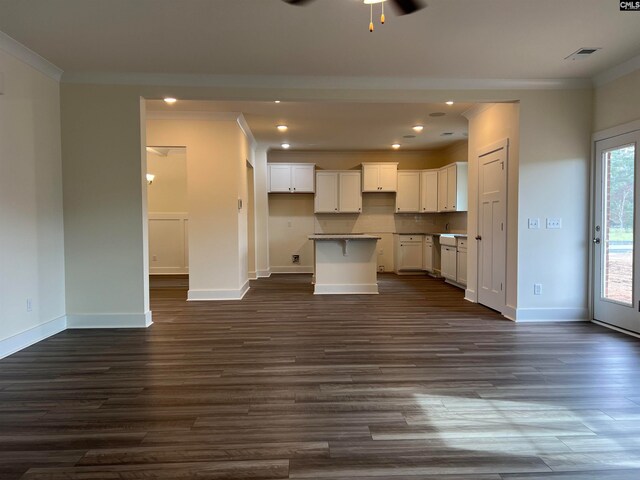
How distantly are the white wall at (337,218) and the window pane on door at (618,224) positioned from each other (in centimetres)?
464

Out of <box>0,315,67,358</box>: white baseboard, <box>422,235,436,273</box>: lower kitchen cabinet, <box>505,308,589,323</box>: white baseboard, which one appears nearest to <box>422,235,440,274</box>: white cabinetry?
<box>422,235,436,273</box>: lower kitchen cabinet

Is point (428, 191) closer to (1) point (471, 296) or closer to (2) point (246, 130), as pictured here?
(1) point (471, 296)

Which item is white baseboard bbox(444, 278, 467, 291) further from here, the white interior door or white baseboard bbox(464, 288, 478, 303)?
the white interior door

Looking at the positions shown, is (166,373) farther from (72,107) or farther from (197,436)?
(72,107)

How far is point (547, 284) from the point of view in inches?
179

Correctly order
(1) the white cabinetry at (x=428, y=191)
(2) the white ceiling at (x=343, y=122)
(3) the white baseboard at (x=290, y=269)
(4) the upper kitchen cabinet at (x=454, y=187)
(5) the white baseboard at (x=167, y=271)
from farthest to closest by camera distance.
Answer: (3) the white baseboard at (x=290, y=269), (5) the white baseboard at (x=167, y=271), (1) the white cabinetry at (x=428, y=191), (4) the upper kitchen cabinet at (x=454, y=187), (2) the white ceiling at (x=343, y=122)

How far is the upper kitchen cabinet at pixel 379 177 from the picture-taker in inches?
342

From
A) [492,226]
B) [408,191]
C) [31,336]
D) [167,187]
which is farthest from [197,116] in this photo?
[408,191]

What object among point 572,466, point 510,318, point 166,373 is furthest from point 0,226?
point 510,318

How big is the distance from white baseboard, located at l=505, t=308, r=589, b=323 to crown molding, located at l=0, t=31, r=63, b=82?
588cm

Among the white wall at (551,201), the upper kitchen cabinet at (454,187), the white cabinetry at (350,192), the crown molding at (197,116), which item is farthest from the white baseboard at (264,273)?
the white wall at (551,201)

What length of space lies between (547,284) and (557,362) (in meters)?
1.63

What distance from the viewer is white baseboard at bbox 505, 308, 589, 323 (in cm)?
452

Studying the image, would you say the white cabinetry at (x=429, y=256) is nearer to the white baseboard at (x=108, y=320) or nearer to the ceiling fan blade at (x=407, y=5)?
the white baseboard at (x=108, y=320)
